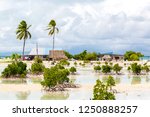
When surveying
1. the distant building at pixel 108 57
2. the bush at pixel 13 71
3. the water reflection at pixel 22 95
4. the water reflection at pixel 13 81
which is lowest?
the water reflection at pixel 22 95

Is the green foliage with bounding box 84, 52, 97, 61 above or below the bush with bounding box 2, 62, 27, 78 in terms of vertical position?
above

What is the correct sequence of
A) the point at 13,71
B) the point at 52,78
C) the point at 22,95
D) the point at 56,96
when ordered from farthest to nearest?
1. the point at 13,71
2. the point at 52,78
3. the point at 22,95
4. the point at 56,96

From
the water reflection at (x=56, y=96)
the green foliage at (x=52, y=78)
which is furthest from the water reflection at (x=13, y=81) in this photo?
the water reflection at (x=56, y=96)

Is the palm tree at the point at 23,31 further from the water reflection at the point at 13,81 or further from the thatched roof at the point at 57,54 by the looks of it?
the water reflection at the point at 13,81

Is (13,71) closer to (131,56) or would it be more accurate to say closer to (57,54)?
(57,54)

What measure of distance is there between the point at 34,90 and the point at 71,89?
2278 millimetres

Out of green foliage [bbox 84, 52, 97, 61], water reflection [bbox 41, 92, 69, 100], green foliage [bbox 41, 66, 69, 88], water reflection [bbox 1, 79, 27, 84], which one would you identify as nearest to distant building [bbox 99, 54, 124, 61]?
green foliage [bbox 84, 52, 97, 61]

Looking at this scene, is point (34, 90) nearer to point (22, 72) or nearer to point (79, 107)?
point (22, 72)

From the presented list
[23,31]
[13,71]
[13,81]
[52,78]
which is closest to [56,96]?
[52,78]

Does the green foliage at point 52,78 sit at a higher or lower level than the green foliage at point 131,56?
lower

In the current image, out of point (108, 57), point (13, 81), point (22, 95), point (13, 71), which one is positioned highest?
point (108, 57)

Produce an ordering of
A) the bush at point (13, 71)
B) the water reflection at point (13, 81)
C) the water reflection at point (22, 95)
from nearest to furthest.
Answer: the water reflection at point (22, 95)
the water reflection at point (13, 81)
the bush at point (13, 71)

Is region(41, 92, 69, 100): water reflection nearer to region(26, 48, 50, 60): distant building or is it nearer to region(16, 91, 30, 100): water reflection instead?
region(16, 91, 30, 100): water reflection

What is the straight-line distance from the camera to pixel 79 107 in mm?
Answer: 8109
